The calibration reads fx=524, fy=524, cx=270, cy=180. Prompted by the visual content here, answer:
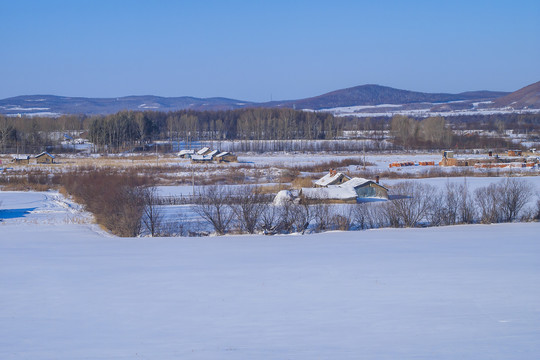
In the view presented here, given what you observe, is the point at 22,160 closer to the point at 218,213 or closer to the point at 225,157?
the point at 225,157

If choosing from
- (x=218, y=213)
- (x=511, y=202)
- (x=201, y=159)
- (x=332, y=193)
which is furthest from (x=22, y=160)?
(x=511, y=202)

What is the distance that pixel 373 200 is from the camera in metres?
21.4

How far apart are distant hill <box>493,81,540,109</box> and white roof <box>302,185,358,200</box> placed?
149 metres

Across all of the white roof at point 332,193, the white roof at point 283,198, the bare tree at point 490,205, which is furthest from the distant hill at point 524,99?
the white roof at point 283,198

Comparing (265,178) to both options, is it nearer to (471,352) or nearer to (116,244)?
(116,244)

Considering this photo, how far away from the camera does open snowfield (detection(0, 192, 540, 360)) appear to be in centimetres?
567

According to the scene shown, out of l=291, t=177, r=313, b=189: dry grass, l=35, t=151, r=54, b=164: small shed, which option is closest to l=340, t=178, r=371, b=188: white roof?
l=291, t=177, r=313, b=189: dry grass

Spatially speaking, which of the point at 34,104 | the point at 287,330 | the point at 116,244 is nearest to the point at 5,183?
the point at 116,244

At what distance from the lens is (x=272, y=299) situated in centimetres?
751

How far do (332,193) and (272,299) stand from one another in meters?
13.7

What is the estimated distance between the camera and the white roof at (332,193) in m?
20.3

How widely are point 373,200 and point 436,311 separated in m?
14.8

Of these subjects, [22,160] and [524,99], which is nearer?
[22,160]

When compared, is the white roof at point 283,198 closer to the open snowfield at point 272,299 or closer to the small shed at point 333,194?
the small shed at point 333,194
